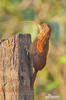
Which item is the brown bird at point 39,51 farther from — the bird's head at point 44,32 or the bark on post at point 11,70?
the bark on post at point 11,70

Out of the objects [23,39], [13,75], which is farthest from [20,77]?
[23,39]

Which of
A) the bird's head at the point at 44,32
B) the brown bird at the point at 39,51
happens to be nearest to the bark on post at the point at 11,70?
the brown bird at the point at 39,51

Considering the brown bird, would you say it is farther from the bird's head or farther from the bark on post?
the bark on post

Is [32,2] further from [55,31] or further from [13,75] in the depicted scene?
[13,75]

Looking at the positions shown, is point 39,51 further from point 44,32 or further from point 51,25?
point 51,25

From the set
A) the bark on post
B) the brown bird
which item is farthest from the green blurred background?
the bark on post

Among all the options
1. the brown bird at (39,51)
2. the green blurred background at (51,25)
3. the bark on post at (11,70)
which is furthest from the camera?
the green blurred background at (51,25)

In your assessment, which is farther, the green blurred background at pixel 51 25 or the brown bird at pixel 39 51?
the green blurred background at pixel 51 25

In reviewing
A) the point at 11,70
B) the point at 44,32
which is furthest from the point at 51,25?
the point at 11,70

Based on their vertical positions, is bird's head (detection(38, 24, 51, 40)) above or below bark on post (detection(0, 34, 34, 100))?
above
